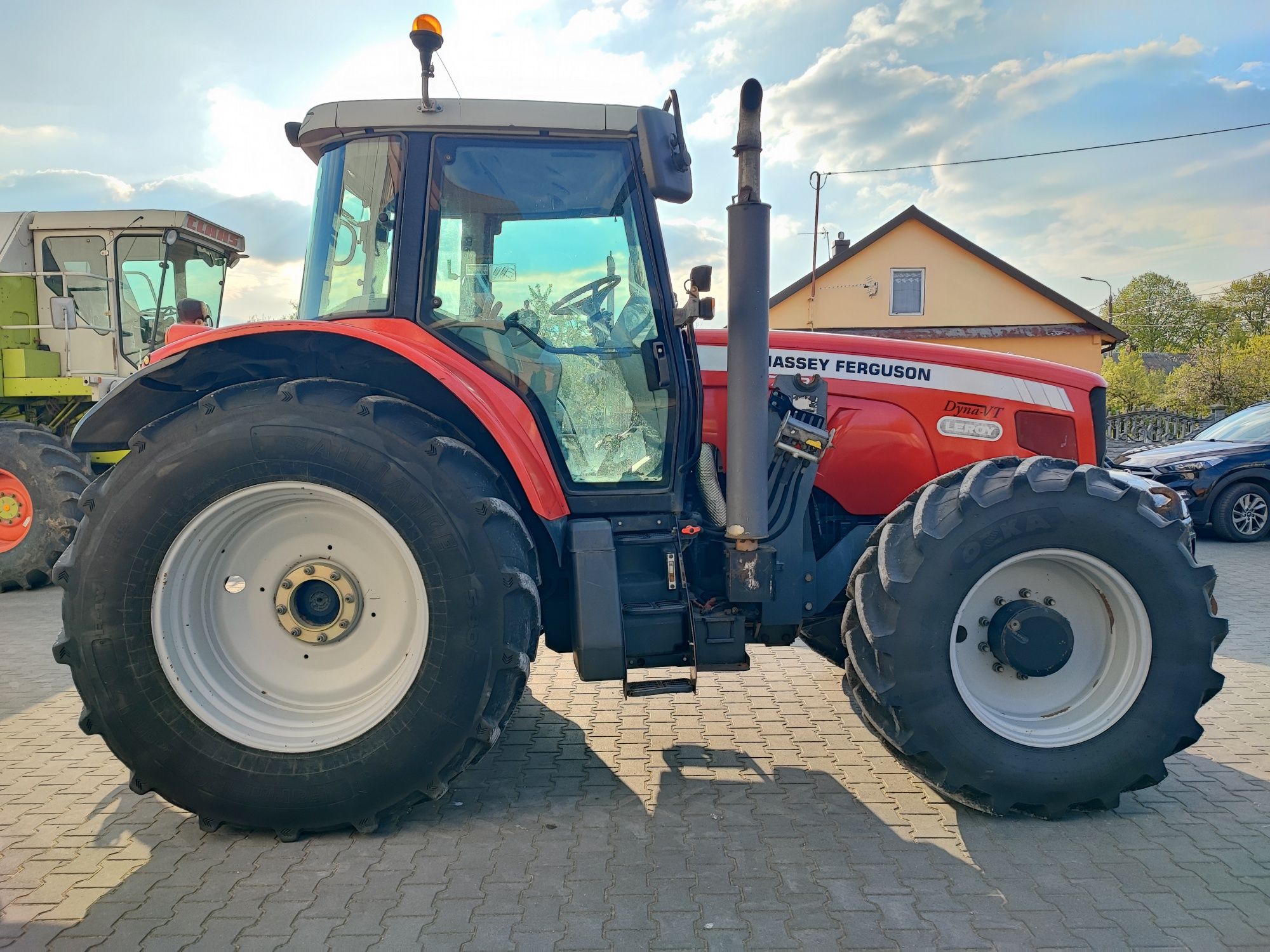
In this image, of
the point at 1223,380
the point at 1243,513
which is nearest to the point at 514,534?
the point at 1243,513

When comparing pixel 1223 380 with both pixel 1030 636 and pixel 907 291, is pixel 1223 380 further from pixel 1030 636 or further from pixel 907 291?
pixel 1030 636

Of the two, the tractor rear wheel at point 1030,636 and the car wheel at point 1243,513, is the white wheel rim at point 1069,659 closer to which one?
the tractor rear wheel at point 1030,636

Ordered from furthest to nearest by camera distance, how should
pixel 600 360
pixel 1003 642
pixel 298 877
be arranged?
1. pixel 600 360
2. pixel 1003 642
3. pixel 298 877

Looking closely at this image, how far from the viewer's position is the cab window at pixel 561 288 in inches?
112

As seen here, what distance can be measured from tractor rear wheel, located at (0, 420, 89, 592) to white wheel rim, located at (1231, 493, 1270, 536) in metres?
11.1

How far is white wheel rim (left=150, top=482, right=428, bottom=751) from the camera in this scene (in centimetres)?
255

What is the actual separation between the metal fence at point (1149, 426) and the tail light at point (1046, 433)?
15.5 m

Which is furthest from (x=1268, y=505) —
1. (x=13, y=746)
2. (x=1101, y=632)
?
(x=13, y=746)

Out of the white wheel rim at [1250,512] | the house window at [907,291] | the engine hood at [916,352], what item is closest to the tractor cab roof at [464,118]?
the engine hood at [916,352]

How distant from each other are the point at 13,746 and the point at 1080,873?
3.99 m

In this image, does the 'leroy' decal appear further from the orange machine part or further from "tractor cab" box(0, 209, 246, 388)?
"tractor cab" box(0, 209, 246, 388)

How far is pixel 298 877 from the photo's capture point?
2352 millimetres

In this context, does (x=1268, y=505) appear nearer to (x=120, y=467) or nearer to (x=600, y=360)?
(x=600, y=360)

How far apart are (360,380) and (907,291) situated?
2163 cm
